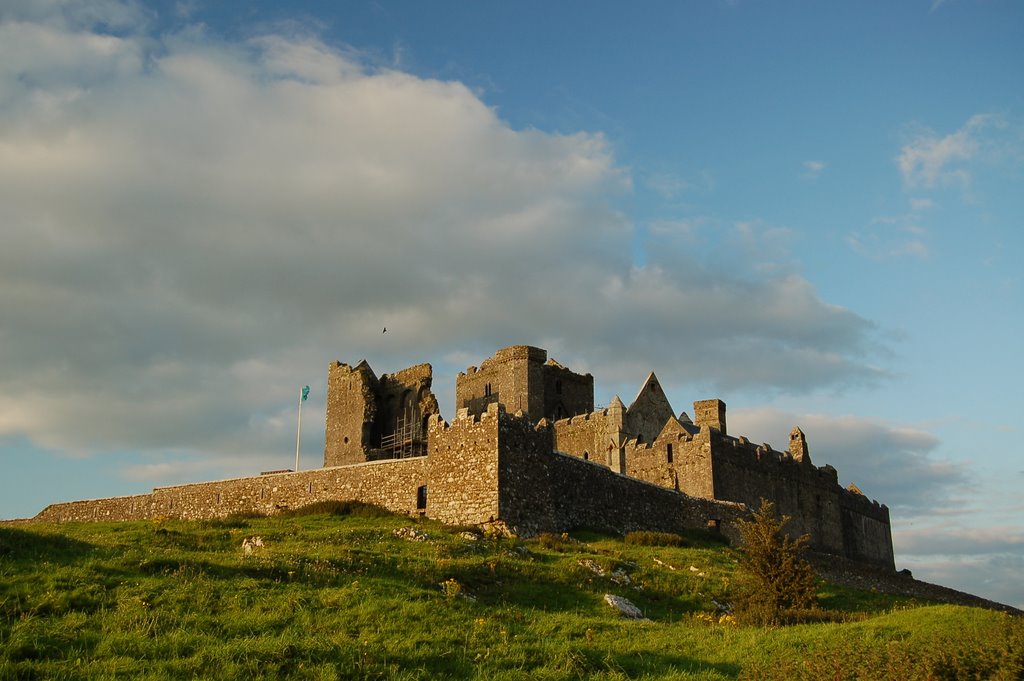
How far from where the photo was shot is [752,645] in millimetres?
22672

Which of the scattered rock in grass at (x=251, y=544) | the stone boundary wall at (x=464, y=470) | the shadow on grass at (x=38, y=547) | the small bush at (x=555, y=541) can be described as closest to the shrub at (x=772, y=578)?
the small bush at (x=555, y=541)

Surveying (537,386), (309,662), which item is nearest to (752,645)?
(309,662)

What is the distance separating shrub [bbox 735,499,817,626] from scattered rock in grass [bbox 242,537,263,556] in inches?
571

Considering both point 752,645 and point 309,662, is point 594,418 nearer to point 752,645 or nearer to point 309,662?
point 752,645

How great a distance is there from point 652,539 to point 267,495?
17925mm

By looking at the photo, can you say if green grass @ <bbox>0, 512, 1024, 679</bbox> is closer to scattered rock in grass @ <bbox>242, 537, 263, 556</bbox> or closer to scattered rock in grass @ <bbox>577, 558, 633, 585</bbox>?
scattered rock in grass @ <bbox>577, 558, 633, 585</bbox>

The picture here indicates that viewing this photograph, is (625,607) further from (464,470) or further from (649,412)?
(649,412)

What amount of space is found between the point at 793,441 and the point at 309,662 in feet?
175

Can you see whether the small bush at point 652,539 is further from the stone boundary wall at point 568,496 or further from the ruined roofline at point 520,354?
the ruined roofline at point 520,354

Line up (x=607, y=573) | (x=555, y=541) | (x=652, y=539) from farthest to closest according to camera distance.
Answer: (x=652, y=539), (x=555, y=541), (x=607, y=573)

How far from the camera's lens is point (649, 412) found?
63781 mm

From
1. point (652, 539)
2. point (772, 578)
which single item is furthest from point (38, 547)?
point (652, 539)

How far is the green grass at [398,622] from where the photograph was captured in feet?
58.4

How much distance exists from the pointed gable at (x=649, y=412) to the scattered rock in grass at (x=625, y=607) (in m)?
34.3
